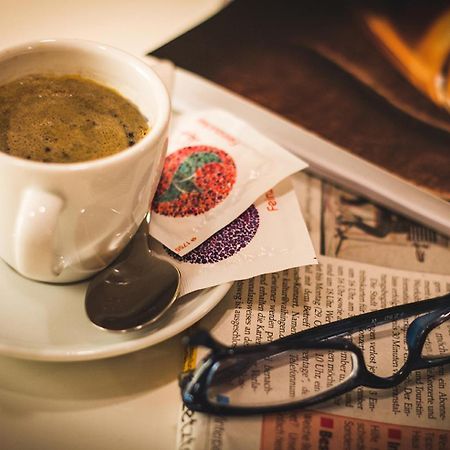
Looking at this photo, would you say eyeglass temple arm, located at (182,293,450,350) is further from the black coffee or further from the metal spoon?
the black coffee

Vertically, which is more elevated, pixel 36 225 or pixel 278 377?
pixel 36 225

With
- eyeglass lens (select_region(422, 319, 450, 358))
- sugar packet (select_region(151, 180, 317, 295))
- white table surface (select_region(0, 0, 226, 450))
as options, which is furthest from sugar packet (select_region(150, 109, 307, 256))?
eyeglass lens (select_region(422, 319, 450, 358))

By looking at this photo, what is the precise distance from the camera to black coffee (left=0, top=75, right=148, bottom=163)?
0.48 meters

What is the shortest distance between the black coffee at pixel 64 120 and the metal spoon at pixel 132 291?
107 millimetres

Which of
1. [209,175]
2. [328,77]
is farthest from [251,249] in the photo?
[328,77]

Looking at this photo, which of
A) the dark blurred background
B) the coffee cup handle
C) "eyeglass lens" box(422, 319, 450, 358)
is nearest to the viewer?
the coffee cup handle

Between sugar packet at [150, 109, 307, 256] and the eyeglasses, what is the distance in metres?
0.14

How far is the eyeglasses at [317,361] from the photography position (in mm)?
440

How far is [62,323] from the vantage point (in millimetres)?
470

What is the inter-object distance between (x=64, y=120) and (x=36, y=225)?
13 cm

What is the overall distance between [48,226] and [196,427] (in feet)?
0.66

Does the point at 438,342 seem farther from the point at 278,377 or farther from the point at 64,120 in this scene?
the point at 64,120

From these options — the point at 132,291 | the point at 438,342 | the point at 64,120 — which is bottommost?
the point at 438,342

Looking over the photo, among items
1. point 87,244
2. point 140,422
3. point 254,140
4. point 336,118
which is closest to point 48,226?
point 87,244
